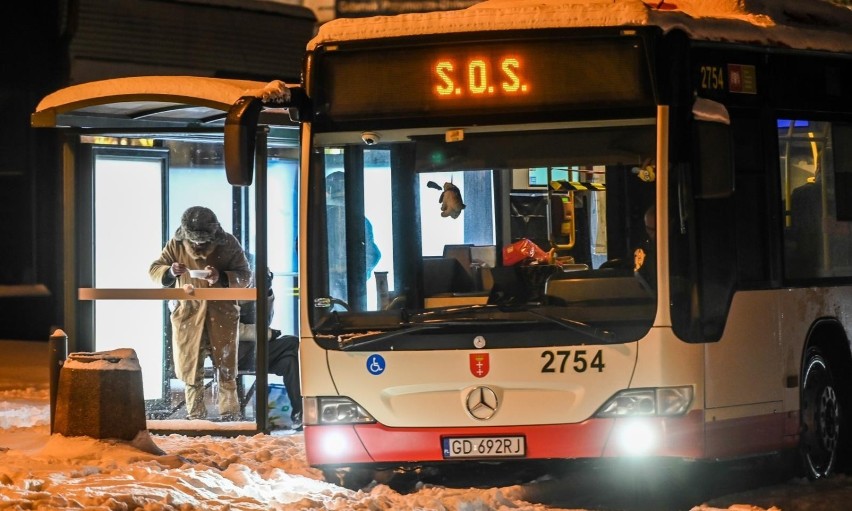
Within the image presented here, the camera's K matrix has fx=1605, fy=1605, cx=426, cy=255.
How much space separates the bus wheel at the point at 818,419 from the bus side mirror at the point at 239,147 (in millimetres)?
3624

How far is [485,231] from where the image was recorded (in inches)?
352

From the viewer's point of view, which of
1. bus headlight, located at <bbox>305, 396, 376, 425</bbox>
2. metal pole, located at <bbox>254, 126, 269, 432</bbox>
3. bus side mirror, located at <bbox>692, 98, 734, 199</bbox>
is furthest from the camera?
metal pole, located at <bbox>254, 126, 269, 432</bbox>

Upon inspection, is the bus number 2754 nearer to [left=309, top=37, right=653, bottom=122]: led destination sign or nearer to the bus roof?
[left=309, top=37, right=653, bottom=122]: led destination sign

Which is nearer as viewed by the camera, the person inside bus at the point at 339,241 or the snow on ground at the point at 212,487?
the snow on ground at the point at 212,487

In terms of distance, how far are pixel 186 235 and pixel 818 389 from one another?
5.12m

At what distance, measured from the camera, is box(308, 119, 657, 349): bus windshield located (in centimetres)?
873

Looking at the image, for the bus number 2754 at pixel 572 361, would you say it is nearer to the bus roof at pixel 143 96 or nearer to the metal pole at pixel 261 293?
the bus roof at pixel 143 96

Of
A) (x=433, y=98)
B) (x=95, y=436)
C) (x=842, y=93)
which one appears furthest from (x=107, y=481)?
(x=842, y=93)

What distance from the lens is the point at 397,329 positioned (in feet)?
29.1

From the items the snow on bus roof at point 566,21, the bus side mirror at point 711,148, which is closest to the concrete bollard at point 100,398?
the snow on bus roof at point 566,21

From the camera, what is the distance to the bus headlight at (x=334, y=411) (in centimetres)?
898

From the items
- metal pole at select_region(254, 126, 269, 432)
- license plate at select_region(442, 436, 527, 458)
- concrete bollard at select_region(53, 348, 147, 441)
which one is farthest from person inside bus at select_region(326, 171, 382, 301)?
metal pole at select_region(254, 126, 269, 432)

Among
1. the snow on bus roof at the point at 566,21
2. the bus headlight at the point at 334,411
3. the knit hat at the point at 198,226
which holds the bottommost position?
the bus headlight at the point at 334,411

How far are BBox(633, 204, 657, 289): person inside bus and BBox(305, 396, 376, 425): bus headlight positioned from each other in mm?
1699
